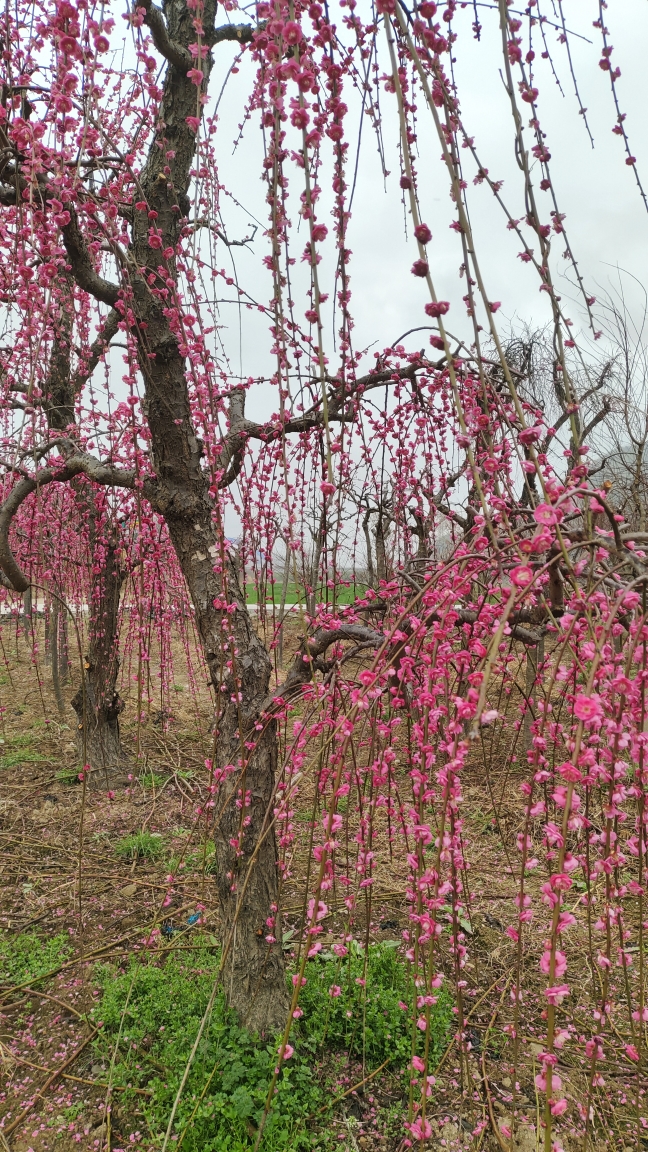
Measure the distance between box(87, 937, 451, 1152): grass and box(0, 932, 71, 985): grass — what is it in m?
0.29

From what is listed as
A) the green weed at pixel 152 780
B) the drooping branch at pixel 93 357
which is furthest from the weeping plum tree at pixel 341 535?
the green weed at pixel 152 780

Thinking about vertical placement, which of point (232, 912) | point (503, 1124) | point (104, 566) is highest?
point (104, 566)

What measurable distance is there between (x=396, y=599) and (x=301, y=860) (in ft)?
7.16

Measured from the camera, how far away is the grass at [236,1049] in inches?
71.0

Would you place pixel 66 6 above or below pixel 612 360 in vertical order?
below

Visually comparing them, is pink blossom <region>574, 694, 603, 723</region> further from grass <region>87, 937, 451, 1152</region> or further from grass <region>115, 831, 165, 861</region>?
grass <region>115, 831, 165, 861</region>

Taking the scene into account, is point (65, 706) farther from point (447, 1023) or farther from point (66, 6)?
point (66, 6)

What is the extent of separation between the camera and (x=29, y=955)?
2.68 metres

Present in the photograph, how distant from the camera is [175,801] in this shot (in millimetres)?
4242

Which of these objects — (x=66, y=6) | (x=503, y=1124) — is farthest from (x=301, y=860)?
(x=66, y=6)

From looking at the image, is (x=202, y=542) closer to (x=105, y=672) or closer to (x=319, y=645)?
(x=319, y=645)

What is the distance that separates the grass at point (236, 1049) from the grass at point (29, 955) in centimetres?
29

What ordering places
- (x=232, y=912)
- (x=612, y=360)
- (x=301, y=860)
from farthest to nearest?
1. (x=612, y=360)
2. (x=301, y=860)
3. (x=232, y=912)

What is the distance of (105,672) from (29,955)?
178cm
